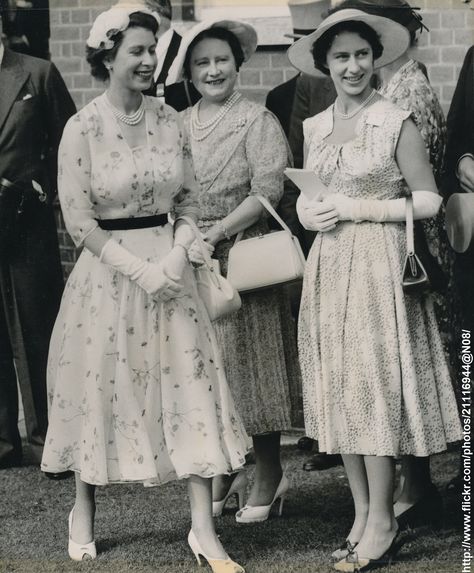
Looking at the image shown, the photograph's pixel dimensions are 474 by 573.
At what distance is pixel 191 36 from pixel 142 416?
1.63 metres

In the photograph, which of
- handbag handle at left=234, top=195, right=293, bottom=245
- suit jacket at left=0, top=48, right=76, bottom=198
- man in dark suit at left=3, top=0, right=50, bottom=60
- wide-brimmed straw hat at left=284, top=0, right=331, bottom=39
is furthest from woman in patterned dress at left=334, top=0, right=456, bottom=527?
man in dark suit at left=3, top=0, right=50, bottom=60

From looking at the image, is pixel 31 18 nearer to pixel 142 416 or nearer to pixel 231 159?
pixel 231 159

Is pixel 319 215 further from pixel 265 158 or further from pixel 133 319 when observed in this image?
pixel 133 319

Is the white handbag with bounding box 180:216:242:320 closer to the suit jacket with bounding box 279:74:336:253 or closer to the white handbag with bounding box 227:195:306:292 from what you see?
the white handbag with bounding box 227:195:306:292

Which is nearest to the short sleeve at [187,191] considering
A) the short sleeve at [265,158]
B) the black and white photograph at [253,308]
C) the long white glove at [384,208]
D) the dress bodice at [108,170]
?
the black and white photograph at [253,308]

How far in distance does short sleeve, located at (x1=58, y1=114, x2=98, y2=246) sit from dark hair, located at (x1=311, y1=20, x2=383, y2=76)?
3.15ft

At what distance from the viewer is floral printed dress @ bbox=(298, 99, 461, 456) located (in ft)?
16.1

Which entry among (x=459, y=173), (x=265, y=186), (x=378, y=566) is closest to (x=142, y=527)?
(x=378, y=566)

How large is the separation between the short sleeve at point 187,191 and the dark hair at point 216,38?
1.75ft

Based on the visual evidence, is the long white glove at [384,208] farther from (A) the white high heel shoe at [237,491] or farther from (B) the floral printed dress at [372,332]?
(A) the white high heel shoe at [237,491]

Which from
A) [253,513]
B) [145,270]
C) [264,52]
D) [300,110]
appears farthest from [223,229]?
[264,52]

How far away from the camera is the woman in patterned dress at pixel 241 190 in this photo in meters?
5.57

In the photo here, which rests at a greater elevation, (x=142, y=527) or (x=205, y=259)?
(x=205, y=259)

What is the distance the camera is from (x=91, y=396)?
16.3 feet
